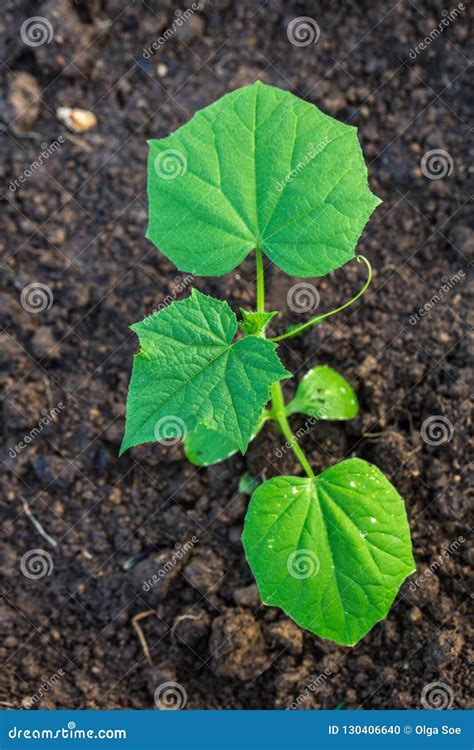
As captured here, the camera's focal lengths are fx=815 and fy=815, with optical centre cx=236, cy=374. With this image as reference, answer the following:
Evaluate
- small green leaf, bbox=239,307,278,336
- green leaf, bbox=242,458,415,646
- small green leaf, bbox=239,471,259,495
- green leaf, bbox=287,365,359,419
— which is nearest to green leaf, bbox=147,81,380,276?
small green leaf, bbox=239,307,278,336

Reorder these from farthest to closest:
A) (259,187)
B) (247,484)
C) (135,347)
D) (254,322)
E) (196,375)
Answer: (135,347), (247,484), (259,187), (254,322), (196,375)

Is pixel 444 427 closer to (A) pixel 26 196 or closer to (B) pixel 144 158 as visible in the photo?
(B) pixel 144 158

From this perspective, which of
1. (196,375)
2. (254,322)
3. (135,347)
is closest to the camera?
(196,375)

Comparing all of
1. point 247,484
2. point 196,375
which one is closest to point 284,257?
point 196,375

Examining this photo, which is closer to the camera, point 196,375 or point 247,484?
point 196,375

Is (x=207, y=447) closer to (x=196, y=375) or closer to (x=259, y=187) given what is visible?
(x=196, y=375)

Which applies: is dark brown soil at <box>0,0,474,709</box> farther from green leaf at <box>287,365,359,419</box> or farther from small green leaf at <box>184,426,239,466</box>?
small green leaf at <box>184,426,239,466</box>

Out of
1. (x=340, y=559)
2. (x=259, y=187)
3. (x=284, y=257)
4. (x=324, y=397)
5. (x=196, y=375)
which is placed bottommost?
(x=340, y=559)

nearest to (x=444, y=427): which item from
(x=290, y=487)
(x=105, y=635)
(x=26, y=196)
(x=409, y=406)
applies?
(x=409, y=406)
